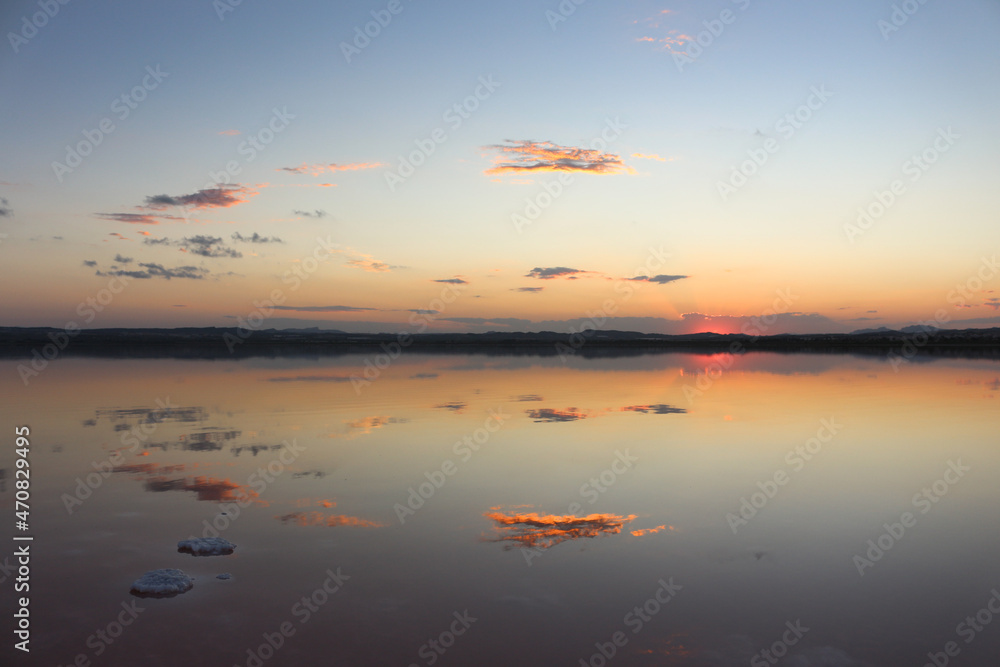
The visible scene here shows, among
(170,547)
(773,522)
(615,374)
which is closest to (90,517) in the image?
(170,547)

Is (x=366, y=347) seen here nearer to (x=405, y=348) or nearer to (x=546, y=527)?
(x=405, y=348)

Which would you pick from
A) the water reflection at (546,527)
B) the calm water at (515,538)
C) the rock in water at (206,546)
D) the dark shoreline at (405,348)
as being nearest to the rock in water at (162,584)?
the calm water at (515,538)

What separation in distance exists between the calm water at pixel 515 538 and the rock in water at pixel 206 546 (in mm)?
142

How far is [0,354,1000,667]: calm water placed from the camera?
5.56m

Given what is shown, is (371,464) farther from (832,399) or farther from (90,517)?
(832,399)

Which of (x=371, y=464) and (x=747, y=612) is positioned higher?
(x=371, y=464)

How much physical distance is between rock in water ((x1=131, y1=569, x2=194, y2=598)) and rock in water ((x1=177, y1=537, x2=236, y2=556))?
0.73 meters

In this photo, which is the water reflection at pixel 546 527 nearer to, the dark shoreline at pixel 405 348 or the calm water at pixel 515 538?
the calm water at pixel 515 538

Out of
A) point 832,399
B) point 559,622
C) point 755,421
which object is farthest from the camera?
point 832,399

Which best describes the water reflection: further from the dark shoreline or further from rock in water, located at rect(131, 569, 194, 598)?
the dark shoreline

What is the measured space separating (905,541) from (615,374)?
28.2 m

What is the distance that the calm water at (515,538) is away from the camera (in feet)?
18.2

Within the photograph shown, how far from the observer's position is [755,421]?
1739cm

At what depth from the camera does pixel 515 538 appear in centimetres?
802
